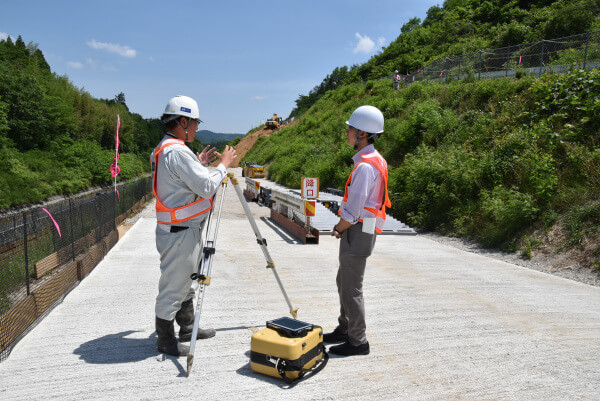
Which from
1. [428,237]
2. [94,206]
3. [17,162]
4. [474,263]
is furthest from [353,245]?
[17,162]

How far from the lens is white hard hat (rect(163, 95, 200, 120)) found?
3.58 m

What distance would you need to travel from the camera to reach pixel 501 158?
36.8 feet

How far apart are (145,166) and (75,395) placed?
227 ft

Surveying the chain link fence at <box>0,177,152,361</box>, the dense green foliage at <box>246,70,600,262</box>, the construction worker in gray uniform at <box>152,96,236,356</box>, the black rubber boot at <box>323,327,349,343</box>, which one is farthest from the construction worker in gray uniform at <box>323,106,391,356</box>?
the dense green foliage at <box>246,70,600,262</box>

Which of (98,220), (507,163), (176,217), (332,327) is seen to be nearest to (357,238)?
(332,327)

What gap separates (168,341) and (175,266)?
0.73 meters

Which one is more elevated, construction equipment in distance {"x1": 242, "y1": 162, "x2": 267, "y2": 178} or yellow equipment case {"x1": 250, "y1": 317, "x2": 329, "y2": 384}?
construction equipment in distance {"x1": 242, "y1": 162, "x2": 267, "y2": 178}

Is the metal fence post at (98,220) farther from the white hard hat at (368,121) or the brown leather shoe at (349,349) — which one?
the white hard hat at (368,121)

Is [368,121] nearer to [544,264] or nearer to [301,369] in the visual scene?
[301,369]

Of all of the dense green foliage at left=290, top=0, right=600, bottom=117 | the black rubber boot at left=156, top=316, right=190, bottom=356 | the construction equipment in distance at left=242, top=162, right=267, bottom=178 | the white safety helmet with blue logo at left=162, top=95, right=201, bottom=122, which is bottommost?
the black rubber boot at left=156, top=316, right=190, bottom=356

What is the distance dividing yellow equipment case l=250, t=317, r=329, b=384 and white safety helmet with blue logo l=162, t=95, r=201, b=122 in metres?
2.08

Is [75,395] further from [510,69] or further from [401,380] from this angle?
[510,69]

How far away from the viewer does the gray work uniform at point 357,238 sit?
3416mm

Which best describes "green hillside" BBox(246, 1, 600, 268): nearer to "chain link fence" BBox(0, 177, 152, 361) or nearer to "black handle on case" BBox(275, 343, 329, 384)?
"black handle on case" BBox(275, 343, 329, 384)
